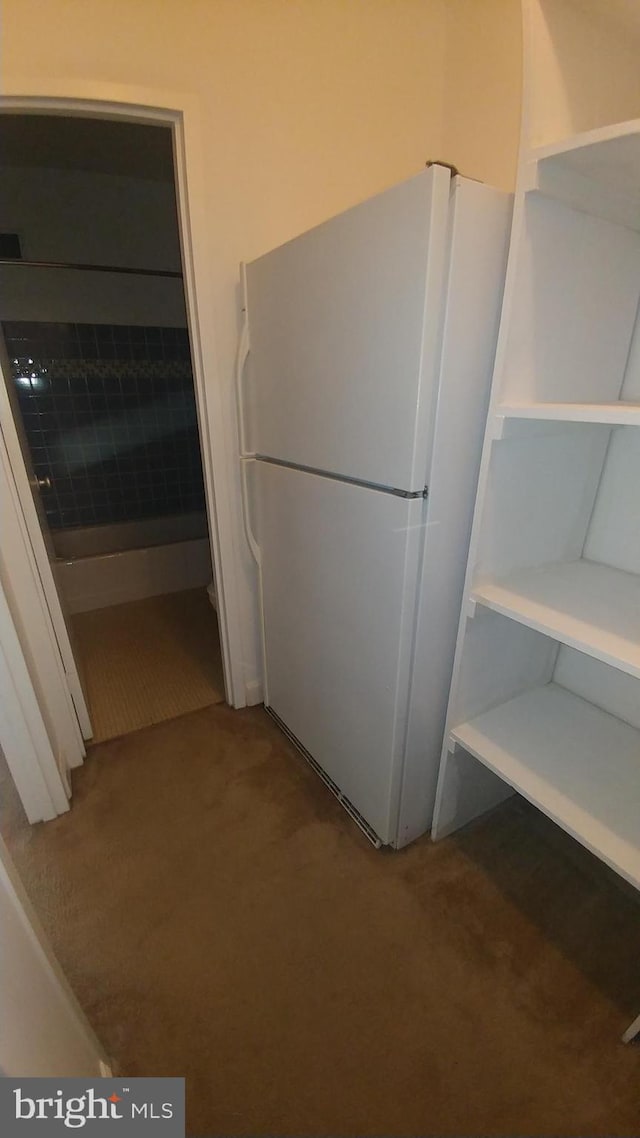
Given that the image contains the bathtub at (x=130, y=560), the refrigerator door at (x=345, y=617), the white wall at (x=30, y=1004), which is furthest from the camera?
the bathtub at (x=130, y=560)

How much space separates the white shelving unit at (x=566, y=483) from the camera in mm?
829

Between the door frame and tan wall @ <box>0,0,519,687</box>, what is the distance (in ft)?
0.11

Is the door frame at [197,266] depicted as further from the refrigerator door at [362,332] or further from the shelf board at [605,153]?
the shelf board at [605,153]

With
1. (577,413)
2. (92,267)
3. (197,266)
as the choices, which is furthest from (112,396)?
(577,413)

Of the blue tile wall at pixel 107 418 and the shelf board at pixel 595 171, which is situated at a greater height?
the shelf board at pixel 595 171

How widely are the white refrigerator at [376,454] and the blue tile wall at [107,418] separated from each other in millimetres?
2064

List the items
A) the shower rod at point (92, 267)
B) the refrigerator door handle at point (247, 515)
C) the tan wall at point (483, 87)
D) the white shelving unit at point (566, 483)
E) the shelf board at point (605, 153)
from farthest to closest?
1. the shower rod at point (92, 267)
2. the refrigerator door handle at point (247, 515)
3. the tan wall at point (483, 87)
4. the white shelving unit at point (566, 483)
5. the shelf board at point (605, 153)

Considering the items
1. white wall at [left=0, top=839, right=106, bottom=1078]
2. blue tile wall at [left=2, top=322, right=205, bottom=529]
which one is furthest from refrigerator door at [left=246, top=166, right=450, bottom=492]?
blue tile wall at [left=2, top=322, right=205, bottom=529]

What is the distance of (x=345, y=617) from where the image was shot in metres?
1.31

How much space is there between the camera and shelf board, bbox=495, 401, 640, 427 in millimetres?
745

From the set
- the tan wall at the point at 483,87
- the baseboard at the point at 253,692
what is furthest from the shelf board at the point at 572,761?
the tan wall at the point at 483,87

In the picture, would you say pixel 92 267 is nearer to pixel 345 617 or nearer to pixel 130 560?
→ pixel 130 560

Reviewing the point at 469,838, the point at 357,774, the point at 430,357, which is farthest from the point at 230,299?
the point at 469,838

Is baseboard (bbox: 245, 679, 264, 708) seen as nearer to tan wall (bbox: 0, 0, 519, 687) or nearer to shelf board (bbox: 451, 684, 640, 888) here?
shelf board (bbox: 451, 684, 640, 888)
